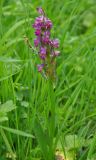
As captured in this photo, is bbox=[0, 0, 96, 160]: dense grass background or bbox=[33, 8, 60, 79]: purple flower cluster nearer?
bbox=[33, 8, 60, 79]: purple flower cluster

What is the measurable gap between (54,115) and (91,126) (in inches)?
13.6

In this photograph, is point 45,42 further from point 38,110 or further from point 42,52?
point 38,110

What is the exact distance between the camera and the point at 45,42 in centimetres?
161

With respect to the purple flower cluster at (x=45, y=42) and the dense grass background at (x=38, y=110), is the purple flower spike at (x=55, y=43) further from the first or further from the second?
the dense grass background at (x=38, y=110)

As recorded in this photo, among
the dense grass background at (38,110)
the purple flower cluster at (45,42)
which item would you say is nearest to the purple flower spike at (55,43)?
the purple flower cluster at (45,42)

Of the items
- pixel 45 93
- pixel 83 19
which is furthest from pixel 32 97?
pixel 83 19

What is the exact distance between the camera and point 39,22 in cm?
159

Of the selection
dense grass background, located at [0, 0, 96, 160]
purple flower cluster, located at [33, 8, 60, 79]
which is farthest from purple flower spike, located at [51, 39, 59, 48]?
dense grass background, located at [0, 0, 96, 160]

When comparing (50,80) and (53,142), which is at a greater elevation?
(50,80)

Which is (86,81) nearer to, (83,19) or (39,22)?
(39,22)

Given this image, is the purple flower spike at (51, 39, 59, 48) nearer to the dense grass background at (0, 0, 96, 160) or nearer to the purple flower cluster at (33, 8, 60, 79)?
the purple flower cluster at (33, 8, 60, 79)

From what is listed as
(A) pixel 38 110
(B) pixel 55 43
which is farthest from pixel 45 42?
(A) pixel 38 110

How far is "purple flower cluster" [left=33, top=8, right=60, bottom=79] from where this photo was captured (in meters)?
1.59

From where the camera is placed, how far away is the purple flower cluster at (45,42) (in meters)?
1.59
